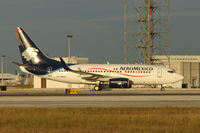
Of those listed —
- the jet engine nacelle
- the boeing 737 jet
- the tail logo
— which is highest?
the tail logo

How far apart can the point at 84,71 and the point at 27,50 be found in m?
9.52

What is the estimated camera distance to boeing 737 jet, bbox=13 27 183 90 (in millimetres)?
59719

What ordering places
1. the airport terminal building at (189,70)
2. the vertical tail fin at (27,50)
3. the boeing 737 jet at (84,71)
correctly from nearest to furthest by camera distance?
the vertical tail fin at (27,50), the boeing 737 jet at (84,71), the airport terminal building at (189,70)

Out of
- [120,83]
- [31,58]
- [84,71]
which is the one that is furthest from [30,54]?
[120,83]

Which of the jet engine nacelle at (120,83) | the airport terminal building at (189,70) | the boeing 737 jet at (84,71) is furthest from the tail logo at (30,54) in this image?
the airport terminal building at (189,70)

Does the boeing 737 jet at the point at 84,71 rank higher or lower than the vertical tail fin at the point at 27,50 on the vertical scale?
lower

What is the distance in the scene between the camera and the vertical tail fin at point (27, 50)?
5950 centimetres

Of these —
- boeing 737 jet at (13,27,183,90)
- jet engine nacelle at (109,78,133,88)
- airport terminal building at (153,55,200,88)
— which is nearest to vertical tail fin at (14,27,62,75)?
boeing 737 jet at (13,27,183,90)

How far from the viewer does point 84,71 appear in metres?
60.9

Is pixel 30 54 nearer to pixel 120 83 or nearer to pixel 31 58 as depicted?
pixel 31 58

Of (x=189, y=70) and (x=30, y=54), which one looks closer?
(x=30, y=54)

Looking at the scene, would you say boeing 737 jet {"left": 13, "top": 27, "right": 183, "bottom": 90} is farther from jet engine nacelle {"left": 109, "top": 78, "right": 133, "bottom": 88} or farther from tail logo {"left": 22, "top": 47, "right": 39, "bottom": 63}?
jet engine nacelle {"left": 109, "top": 78, "right": 133, "bottom": 88}

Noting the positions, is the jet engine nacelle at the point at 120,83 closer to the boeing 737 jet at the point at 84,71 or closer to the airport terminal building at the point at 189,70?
the boeing 737 jet at the point at 84,71

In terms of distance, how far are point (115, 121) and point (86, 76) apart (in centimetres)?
4014
